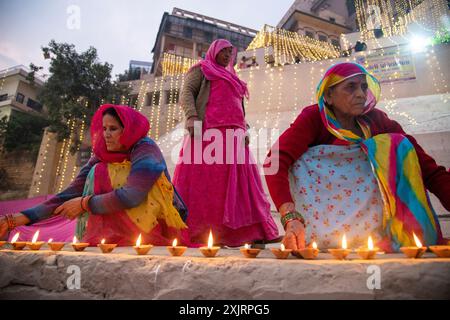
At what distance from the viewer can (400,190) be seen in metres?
1.41

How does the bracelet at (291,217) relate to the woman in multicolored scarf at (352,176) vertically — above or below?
below

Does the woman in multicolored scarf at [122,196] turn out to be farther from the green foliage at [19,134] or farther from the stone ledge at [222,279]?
the green foliage at [19,134]

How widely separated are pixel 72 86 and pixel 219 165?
15334mm

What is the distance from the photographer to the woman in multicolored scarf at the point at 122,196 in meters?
1.67

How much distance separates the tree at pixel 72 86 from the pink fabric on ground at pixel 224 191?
13812mm

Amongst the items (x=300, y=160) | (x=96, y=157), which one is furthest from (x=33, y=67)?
(x=300, y=160)

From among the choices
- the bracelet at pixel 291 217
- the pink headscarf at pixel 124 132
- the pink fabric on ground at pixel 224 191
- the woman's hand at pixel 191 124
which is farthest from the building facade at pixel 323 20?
the bracelet at pixel 291 217

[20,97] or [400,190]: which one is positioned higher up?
[20,97]

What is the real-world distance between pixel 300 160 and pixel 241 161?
833 mm

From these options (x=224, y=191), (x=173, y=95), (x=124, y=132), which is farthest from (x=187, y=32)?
(x=124, y=132)

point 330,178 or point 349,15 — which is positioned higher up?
point 349,15

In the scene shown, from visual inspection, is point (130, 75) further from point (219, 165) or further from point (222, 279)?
point (222, 279)
